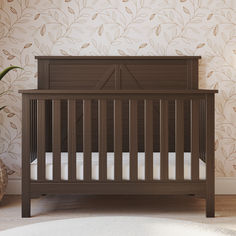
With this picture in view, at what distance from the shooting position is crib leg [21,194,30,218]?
250cm

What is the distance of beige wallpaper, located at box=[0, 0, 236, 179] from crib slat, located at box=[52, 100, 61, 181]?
764 millimetres

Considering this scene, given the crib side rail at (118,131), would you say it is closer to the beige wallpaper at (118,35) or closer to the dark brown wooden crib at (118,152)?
the dark brown wooden crib at (118,152)

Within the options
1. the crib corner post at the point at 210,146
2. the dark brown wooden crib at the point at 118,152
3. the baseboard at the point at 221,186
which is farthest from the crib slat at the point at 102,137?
the baseboard at the point at 221,186

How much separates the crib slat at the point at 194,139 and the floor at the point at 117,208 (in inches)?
11.5

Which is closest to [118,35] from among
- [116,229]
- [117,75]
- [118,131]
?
[117,75]

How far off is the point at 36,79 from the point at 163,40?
1.03 m

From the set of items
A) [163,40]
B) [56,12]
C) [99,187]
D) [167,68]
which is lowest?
[99,187]

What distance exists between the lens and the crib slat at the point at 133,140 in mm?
2471

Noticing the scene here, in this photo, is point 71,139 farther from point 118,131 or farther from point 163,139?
point 163,139

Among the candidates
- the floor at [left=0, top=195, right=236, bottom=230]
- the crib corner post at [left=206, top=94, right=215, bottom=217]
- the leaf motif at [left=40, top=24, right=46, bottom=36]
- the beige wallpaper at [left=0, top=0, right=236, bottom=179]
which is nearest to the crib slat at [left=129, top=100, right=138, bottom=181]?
the floor at [left=0, top=195, right=236, bottom=230]

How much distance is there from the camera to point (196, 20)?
3.14m

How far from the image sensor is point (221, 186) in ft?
10.4

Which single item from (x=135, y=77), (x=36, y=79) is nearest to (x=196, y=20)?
(x=135, y=77)

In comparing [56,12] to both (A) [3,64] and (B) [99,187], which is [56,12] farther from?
(B) [99,187]
